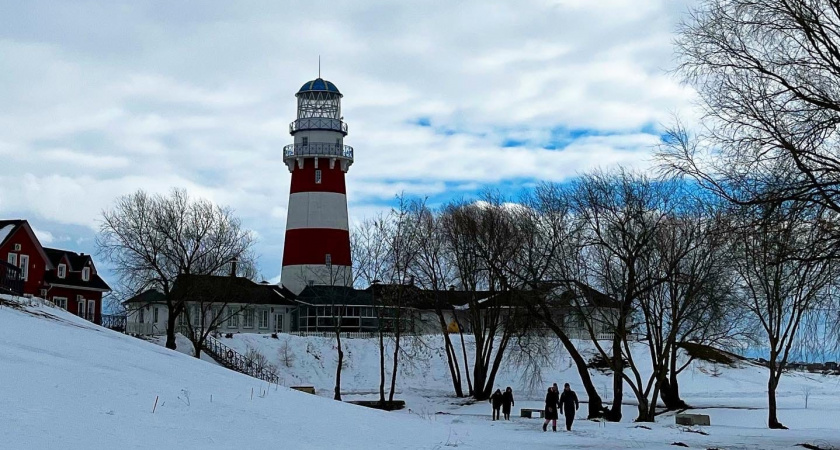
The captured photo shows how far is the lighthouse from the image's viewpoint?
68.5 metres

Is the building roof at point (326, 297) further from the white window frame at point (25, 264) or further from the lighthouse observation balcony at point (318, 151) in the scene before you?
the white window frame at point (25, 264)

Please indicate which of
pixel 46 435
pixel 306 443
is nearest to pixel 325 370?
pixel 306 443

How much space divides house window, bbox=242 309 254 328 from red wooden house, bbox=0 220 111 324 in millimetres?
9945

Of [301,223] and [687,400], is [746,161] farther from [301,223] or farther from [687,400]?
[301,223]

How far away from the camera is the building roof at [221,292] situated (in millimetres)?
51053

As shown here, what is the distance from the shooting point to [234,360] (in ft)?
180

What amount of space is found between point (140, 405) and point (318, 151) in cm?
5456

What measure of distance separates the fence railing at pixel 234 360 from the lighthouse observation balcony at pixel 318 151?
1753 cm

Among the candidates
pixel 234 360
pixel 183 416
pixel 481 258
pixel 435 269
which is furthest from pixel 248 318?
pixel 183 416

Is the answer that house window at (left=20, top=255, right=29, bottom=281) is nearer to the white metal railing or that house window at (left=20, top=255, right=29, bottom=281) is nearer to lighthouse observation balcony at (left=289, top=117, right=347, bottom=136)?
the white metal railing

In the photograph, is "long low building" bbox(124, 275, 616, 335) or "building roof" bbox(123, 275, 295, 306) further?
"long low building" bbox(124, 275, 616, 335)

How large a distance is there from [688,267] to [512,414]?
33.3 feet

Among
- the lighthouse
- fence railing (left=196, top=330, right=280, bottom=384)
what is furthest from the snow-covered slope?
the lighthouse

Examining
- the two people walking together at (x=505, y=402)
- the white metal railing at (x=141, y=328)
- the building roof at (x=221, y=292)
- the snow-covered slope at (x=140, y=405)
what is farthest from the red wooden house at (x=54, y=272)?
the snow-covered slope at (x=140, y=405)
